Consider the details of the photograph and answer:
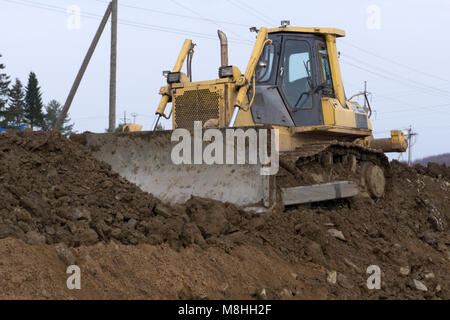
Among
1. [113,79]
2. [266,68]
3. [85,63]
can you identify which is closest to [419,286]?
[266,68]

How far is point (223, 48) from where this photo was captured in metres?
8.33

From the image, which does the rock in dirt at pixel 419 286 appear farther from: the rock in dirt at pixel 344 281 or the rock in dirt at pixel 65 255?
the rock in dirt at pixel 65 255

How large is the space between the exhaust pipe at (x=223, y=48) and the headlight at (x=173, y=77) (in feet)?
2.38

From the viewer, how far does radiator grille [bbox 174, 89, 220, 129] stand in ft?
26.8

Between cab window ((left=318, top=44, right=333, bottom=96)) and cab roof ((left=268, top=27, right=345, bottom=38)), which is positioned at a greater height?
cab roof ((left=268, top=27, right=345, bottom=38))

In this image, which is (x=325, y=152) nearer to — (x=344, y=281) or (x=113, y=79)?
(x=344, y=281)

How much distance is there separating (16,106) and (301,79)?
47588mm

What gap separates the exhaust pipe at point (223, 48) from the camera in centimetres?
832

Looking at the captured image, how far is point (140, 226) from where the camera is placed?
213 inches

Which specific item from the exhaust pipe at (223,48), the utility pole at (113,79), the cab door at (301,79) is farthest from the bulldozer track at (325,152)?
the utility pole at (113,79)

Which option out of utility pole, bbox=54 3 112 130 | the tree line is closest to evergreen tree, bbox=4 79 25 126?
A: the tree line

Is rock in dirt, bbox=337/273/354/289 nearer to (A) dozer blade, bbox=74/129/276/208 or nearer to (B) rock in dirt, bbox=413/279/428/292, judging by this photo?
(B) rock in dirt, bbox=413/279/428/292
